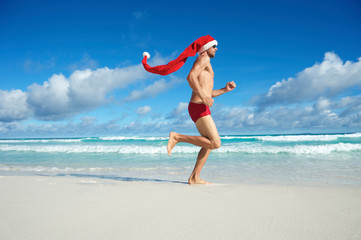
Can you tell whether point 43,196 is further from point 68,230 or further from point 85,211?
point 68,230

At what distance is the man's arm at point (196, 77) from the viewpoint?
3367 millimetres

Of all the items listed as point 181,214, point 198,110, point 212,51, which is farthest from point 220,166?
point 181,214

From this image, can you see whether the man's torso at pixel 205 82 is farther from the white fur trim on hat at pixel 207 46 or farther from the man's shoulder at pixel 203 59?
the white fur trim on hat at pixel 207 46

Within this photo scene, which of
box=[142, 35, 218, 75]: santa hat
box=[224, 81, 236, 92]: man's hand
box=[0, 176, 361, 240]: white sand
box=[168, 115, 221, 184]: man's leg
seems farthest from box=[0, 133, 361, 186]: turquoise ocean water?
box=[142, 35, 218, 75]: santa hat

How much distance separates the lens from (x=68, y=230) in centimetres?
177

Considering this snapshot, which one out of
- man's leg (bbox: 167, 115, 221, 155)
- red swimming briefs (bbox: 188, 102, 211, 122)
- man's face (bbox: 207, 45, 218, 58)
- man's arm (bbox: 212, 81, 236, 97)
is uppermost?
man's face (bbox: 207, 45, 218, 58)

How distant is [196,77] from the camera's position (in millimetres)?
3520

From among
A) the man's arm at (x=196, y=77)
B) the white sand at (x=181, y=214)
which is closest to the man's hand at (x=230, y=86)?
the man's arm at (x=196, y=77)

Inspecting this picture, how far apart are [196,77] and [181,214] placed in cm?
206

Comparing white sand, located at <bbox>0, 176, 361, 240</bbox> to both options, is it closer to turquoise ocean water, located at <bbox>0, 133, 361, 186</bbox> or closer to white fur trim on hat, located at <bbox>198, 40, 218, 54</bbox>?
turquoise ocean water, located at <bbox>0, 133, 361, 186</bbox>

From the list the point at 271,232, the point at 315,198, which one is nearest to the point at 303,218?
the point at 271,232

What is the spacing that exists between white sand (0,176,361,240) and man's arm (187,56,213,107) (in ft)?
4.18

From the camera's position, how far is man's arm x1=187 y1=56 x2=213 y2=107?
3.37 meters

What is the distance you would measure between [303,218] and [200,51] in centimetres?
277
